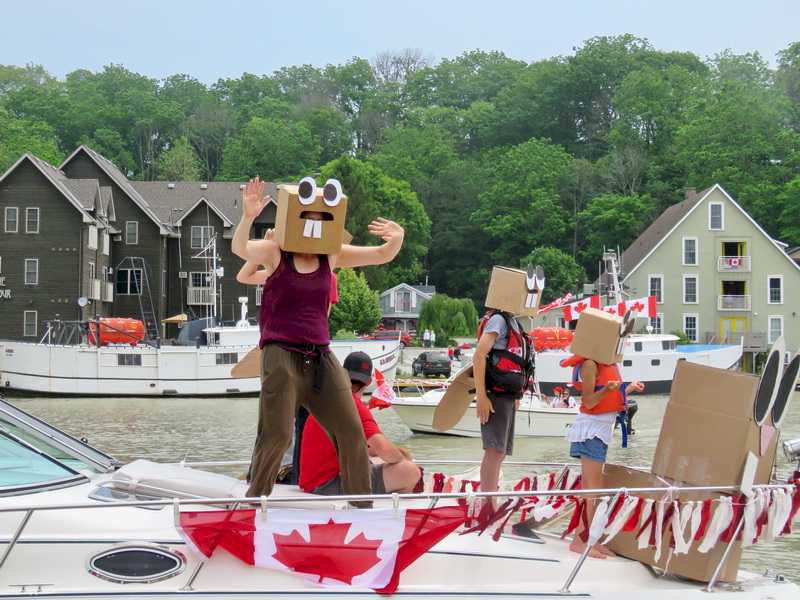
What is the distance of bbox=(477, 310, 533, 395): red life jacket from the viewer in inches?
262

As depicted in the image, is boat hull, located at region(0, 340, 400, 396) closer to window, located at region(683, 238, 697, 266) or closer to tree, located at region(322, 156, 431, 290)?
window, located at region(683, 238, 697, 266)

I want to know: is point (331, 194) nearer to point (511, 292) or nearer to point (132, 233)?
point (511, 292)

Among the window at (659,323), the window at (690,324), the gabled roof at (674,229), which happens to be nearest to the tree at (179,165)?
the gabled roof at (674,229)

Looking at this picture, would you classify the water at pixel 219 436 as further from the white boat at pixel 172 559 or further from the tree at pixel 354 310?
the tree at pixel 354 310

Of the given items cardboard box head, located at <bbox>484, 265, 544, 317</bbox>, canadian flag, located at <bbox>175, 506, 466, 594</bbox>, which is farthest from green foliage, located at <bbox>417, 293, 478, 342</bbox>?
Result: canadian flag, located at <bbox>175, 506, 466, 594</bbox>

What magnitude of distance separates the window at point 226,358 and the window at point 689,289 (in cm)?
2764

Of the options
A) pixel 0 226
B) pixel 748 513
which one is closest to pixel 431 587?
pixel 748 513

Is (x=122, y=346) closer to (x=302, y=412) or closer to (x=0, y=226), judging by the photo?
(x=0, y=226)

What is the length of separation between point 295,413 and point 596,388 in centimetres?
199

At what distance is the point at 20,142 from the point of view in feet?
260

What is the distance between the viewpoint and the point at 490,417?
263 inches

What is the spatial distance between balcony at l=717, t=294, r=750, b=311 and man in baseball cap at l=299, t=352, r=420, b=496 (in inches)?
2071

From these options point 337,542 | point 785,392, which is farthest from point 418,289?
point 337,542

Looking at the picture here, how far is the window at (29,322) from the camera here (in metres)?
48.9
